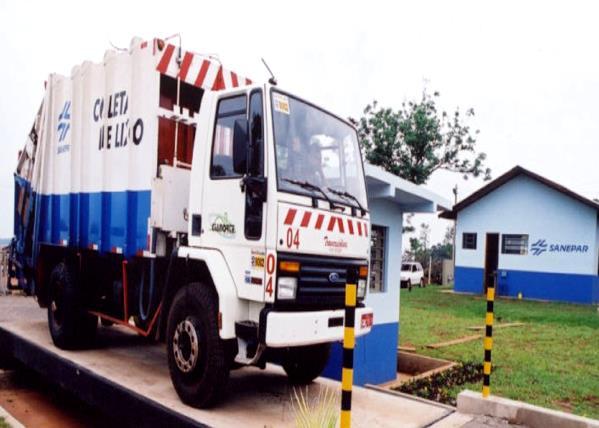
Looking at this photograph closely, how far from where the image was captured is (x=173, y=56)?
17.7ft

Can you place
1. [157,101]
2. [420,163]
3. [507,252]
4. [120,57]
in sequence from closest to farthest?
[157,101] < [120,57] < [507,252] < [420,163]

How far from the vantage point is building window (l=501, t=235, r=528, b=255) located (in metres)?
22.7

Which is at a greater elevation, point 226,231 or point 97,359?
point 226,231

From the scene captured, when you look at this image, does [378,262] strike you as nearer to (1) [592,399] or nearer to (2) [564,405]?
(2) [564,405]

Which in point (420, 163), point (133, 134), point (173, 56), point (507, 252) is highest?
point (420, 163)

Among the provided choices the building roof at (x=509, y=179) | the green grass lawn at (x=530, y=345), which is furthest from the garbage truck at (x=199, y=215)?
the building roof at (x=509, y=179)

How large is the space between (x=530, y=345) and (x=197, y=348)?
9303mm

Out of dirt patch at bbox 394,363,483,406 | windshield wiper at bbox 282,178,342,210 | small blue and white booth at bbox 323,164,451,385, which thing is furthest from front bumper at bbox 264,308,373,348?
small blue and white booth at bbox 323,164,451,385

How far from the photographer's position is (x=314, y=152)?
185 inches

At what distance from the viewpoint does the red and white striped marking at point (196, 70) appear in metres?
5.35

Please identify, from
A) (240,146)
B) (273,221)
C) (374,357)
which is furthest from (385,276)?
(240,146)

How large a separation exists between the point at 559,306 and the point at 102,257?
1834 cm

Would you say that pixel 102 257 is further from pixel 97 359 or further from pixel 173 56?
pixel 173 56

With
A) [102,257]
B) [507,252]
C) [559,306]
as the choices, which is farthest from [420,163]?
[102,257]
